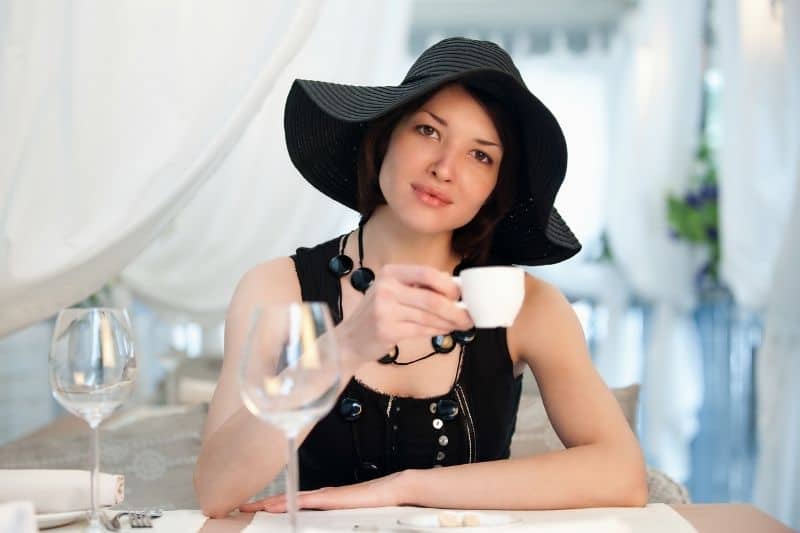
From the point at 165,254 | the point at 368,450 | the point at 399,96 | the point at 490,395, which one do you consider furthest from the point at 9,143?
the point at 165,254

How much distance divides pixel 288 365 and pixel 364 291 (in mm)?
905

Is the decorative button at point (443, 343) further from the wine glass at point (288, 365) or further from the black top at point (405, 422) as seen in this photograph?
the wine glass at point (288, 365)

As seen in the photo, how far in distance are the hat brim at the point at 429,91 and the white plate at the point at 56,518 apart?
74 cm

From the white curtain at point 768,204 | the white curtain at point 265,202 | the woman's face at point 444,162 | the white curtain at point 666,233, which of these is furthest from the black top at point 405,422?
the white curtain at point 666,233

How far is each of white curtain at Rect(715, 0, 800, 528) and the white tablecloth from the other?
84.4 inches

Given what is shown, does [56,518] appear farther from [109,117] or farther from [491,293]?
[109,117]

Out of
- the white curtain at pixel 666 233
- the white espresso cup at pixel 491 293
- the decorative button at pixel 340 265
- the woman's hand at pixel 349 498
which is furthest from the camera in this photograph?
the white curtain at pixel 666 233

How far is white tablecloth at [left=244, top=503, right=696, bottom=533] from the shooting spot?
1.15 meters

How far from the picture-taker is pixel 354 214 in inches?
180

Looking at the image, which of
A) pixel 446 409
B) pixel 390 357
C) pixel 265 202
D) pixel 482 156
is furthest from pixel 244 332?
pixel 265 202

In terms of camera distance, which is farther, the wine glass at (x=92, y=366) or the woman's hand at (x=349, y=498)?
the woman's hand at (x=349, y=498)

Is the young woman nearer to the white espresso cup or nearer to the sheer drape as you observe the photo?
the sheer drape

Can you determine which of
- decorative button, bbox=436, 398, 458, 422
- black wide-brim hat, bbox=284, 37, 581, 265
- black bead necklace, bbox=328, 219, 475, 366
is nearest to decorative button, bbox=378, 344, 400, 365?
black bead necklace, bbox=328, 219, 475, 366

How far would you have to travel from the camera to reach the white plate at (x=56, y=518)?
4.00 ft
